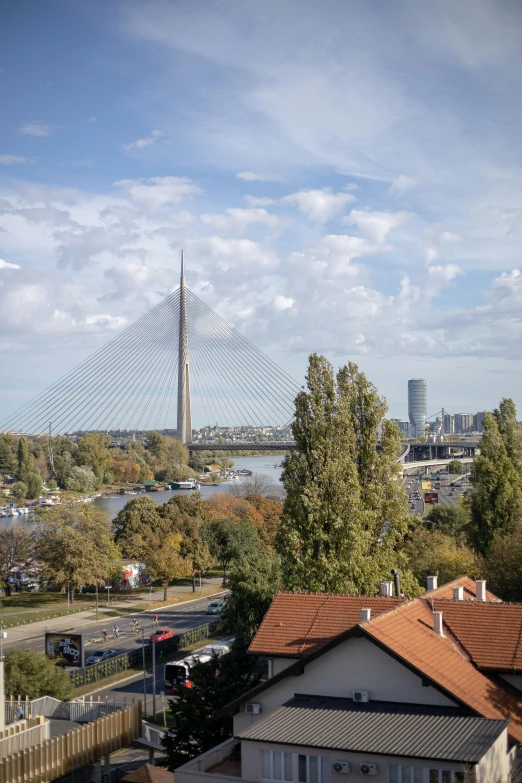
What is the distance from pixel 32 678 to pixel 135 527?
20517 mm

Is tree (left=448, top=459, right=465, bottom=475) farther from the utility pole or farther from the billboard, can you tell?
the billboard

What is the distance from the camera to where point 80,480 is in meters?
83.9

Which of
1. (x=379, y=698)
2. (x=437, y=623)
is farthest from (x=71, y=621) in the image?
(x=379, y=698)

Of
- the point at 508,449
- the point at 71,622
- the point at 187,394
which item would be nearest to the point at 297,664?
the point at 508,449

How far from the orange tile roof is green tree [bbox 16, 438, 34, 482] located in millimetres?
78152

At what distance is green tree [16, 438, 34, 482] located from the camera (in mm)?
85188

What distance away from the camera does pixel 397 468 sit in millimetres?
17422

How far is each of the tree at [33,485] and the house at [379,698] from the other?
71.7 metres

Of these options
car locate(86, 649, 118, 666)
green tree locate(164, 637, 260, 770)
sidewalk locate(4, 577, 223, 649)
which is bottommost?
sidewalk locate(4, 577, 223, 649)

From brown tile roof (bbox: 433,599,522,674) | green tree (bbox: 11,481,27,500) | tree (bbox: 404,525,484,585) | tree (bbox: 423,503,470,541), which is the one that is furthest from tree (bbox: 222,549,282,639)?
green tree (bbox: 11,481,27,500)

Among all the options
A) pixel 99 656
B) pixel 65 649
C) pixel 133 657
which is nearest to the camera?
pixel 65 649

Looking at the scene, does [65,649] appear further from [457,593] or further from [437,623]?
[437,623]

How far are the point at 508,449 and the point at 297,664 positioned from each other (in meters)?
15.8

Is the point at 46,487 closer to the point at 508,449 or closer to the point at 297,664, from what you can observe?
the point at 508,449
